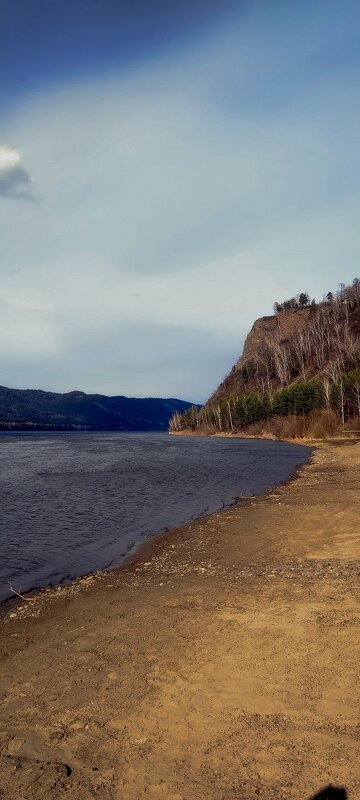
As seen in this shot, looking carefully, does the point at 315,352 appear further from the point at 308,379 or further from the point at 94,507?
the point at 94,507

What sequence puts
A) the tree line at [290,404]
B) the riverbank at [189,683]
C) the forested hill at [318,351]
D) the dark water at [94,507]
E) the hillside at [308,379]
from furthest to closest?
the forested hill at [318,351] < the hillside at [308,379] < the tree line at [290,404] < the dark water at [94,507] < the riverbank at [189,683]

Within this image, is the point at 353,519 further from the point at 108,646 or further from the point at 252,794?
the point at 252,794

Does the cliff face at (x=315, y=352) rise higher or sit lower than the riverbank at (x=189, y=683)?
higher

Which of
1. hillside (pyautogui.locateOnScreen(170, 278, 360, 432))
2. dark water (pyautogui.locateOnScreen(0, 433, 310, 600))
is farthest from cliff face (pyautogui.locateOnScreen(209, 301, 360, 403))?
dark water (pyautogui.locateOnScreen(0, 433, 310, 600))

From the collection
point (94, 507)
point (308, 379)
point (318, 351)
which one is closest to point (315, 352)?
point (318, 351)

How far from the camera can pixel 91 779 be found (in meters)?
5.54

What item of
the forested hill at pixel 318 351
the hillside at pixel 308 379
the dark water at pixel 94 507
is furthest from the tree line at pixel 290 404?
the dark water at pixel 94 507

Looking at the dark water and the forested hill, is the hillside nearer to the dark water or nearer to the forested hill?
the forested hill

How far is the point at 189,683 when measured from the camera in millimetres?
7430

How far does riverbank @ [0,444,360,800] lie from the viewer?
544 centimetres

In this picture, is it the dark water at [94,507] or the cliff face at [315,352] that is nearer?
the dark water at [94,507]

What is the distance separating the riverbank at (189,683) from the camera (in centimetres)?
544

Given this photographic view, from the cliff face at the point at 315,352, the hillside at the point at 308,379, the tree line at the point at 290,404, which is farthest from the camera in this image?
the cliff face at the point at 315,352

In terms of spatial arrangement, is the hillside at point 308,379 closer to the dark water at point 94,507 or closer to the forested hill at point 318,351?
the forested hill at point 318,351
